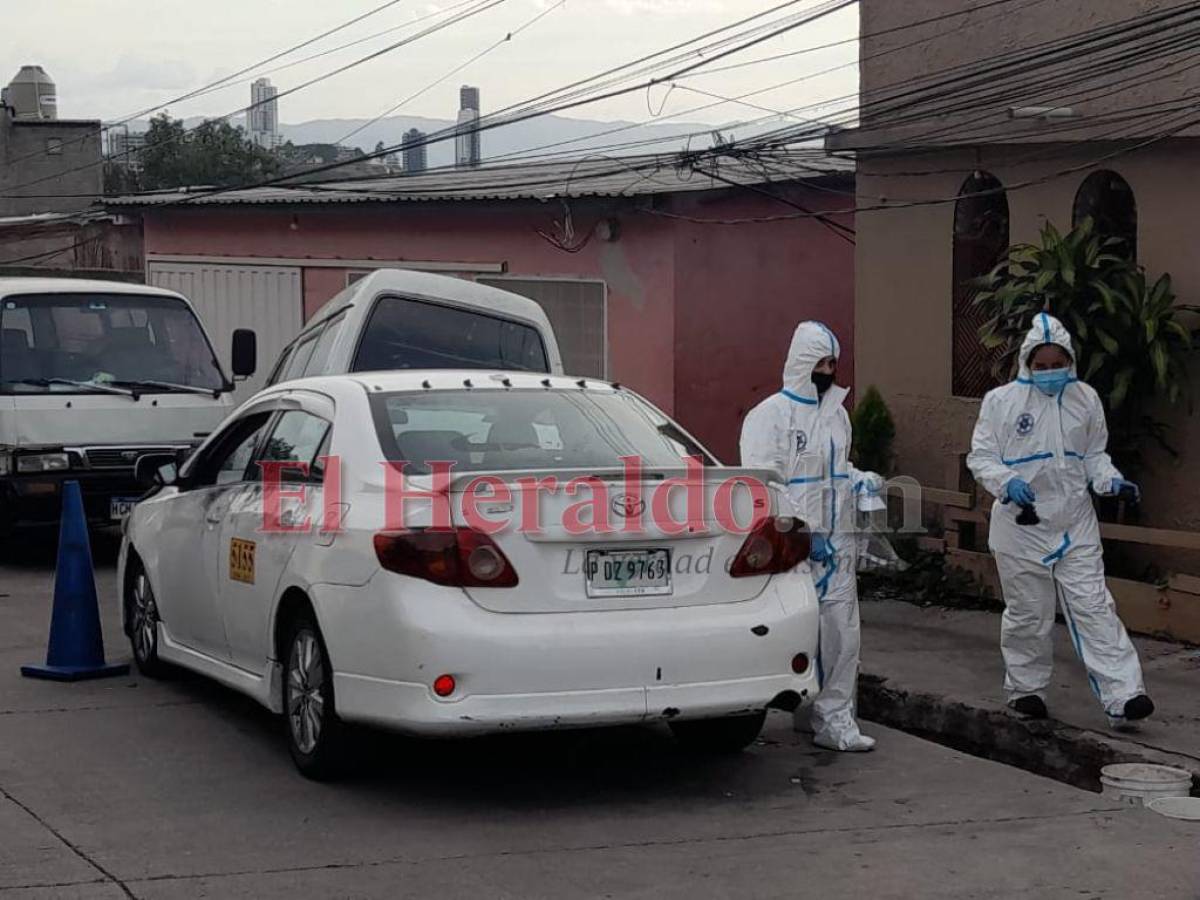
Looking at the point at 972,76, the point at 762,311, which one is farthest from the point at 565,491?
the point at 762,311

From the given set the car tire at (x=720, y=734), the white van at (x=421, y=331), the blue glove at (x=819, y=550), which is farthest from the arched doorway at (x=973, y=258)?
the car tire at (x=720, y=734)

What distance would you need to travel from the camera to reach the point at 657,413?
7.31 m

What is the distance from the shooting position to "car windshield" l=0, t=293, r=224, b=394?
41.9 ft

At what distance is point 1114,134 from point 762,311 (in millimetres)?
6081

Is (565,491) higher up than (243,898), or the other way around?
(565,491)

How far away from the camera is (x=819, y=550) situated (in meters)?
7.30

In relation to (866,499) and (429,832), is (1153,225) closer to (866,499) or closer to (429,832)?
(866,499)

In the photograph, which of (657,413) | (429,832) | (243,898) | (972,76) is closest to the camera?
(243,898)

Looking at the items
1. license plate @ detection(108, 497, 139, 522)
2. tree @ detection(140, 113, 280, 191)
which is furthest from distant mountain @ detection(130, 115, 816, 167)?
tree @ detection(140, 113, 280, 191)

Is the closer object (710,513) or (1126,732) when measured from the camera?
(710,513)

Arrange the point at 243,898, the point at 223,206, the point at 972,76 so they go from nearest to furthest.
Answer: the point at 243,898 < the point at 972,76 < the point at 223,206

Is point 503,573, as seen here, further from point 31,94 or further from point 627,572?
point 31,94

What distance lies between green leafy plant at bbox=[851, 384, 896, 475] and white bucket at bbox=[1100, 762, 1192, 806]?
5.21 metres

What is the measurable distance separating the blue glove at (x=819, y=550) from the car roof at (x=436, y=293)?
470 cm
